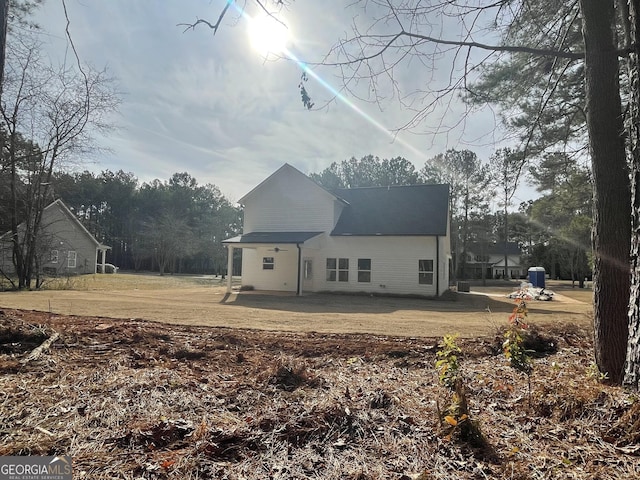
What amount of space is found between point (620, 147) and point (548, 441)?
9.92 ft

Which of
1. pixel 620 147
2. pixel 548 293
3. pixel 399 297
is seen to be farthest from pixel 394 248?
pixel 620 147

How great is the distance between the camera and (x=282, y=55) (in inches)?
179

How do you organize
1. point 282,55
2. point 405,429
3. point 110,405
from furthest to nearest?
point 282,55 < point 110,405 < point 405,429

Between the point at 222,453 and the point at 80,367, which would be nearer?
the point at 222,453

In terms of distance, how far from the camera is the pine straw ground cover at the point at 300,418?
7.57 feet

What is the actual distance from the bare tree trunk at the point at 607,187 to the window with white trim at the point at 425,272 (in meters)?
15.1

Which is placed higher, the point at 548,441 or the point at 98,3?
the point at 98,3

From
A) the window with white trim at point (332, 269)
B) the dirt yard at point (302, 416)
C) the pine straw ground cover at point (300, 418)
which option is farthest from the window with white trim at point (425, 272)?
the pine straw ground cover at point (300, 418)

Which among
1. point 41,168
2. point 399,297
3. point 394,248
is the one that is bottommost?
point 399,297

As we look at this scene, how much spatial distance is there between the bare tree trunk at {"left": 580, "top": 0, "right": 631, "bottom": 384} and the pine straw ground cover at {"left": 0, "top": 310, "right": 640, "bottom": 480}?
0.51 m

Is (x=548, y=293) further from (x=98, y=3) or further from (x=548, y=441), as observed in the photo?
(x=98, y=3)

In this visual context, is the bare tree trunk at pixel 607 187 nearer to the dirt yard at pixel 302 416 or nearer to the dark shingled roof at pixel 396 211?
the dirt yard at pixel 302 416

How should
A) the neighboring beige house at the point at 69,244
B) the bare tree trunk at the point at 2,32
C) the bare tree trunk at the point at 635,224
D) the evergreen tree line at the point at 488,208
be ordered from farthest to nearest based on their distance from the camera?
the neighboring beige house at the point at 69,244 < the evergreen tree line at the point at 488,208 < the bare tree trunk at the point at 2,32 < the bare tree trunk at the point at 635,224

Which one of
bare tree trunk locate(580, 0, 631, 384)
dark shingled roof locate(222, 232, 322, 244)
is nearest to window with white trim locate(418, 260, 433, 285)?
dark shingled roof locate(222, 232, 322, 244)
